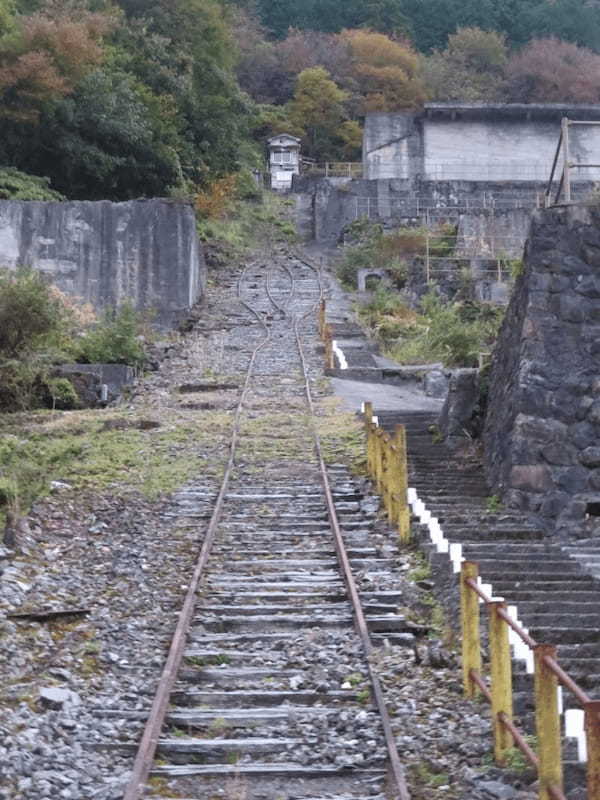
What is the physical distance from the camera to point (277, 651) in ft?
30.5

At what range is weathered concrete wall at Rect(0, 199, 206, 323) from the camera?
32656mm

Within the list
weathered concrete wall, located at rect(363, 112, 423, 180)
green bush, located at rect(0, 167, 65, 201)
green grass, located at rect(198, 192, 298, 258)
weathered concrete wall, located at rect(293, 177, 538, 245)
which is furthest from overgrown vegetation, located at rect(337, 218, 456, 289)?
green bush, located at rect(0, 167, 65, 201)

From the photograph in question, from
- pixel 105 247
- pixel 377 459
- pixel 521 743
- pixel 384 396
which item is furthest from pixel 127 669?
pixel 105 247

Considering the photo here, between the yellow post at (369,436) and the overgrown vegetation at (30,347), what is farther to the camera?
the overgrown vegetation at (30,347)

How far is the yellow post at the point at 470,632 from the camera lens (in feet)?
27.0

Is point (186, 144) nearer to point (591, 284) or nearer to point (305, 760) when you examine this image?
point (591, 284)

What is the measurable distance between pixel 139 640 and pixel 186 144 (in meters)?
36.1

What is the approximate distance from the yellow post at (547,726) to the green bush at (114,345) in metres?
20.0

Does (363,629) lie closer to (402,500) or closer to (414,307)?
(402,500)

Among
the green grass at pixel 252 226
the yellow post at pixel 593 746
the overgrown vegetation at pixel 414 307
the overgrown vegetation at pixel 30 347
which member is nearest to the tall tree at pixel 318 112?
the green grass at pixel 252 226

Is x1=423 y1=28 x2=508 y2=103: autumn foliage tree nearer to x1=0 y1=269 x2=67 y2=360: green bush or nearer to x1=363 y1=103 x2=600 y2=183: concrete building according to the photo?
x1=363 y1=103 x2=600 y2=183: concrete building

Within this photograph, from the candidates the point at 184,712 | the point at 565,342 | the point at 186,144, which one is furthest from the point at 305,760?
Result: the point at 186,144

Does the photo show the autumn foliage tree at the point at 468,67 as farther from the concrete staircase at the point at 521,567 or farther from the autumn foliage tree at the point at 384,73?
the concrete staircase at the point at 521,567

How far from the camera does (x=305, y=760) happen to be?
7172 mm
